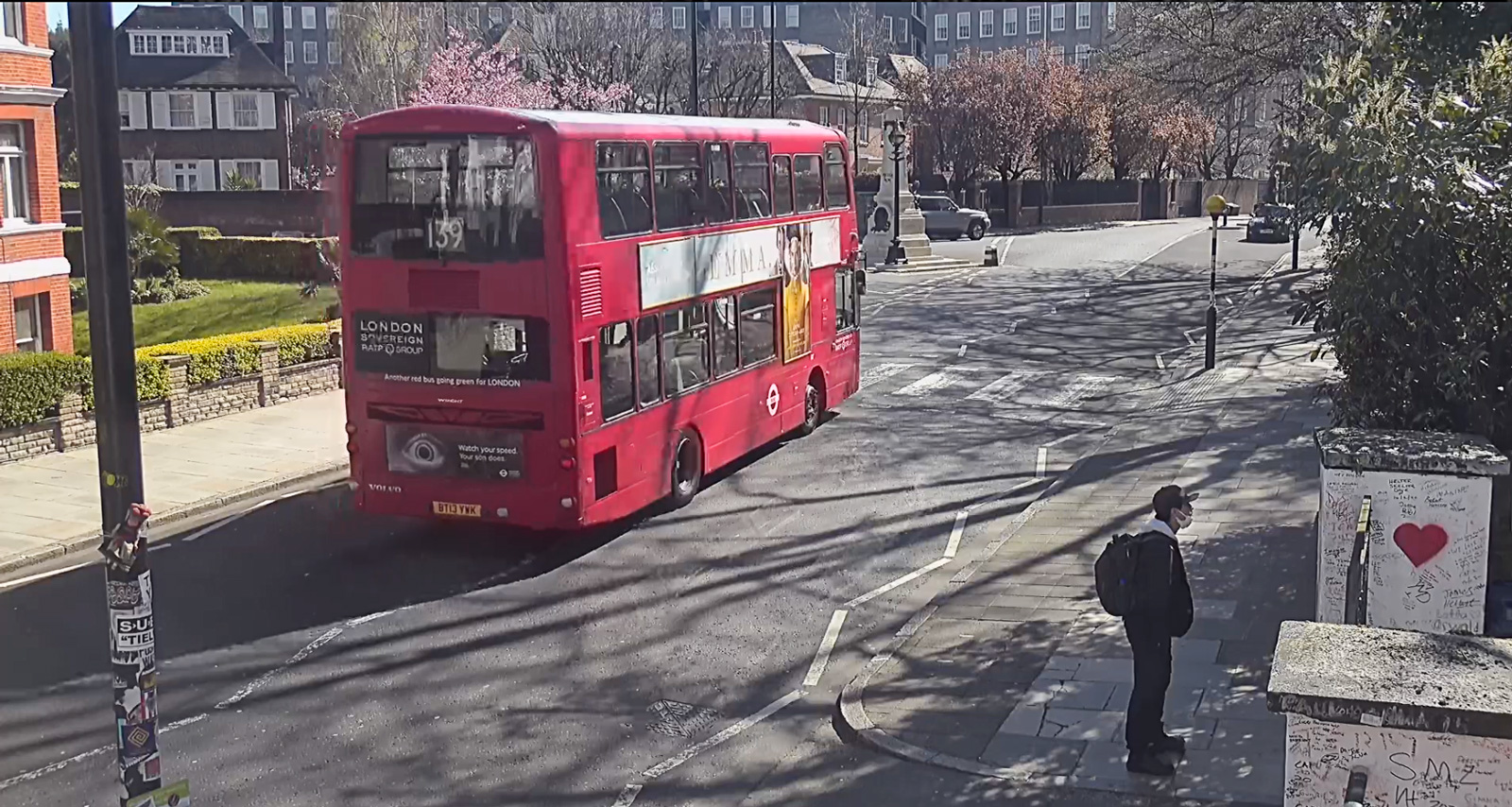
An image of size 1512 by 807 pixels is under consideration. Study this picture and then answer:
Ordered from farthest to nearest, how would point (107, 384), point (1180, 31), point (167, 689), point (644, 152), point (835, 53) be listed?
1. point (835, 53)
2. point (1180, 31)
3. point (644, 152)
4. point (167, 689)
5. point (107, 384)

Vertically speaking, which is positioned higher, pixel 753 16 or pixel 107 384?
pixel 753 16

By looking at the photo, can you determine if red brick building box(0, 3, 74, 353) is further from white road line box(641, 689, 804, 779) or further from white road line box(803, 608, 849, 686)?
white road line box(641, 689, 804, 779)

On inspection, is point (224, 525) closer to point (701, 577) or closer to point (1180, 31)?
point (701, 577)

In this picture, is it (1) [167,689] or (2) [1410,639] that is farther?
(1) [167,689]

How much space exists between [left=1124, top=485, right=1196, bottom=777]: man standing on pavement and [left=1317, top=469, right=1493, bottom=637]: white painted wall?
0.94m

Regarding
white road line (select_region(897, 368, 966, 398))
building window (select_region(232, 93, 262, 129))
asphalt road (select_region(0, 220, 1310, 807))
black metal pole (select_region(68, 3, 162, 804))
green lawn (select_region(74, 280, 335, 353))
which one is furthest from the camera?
building window (select_region(232, 93, 262, 129))

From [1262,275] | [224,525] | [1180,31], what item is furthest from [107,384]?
[1262,275]

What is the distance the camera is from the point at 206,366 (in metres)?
21.7

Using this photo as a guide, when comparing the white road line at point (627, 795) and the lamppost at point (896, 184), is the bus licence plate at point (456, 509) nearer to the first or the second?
the white road line at point (627, 795)

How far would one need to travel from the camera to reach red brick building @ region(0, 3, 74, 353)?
987 inches

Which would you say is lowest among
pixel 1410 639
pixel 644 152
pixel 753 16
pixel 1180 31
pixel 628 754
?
pixel 628 754

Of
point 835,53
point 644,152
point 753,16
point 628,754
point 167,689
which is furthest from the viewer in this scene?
point 753,16

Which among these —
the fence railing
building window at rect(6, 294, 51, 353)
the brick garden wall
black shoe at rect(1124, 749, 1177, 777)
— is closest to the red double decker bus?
the brick garden wall

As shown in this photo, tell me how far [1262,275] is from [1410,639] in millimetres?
37680
